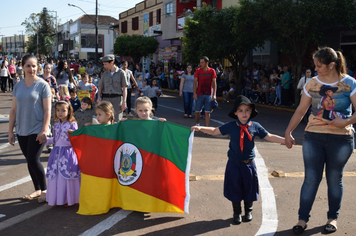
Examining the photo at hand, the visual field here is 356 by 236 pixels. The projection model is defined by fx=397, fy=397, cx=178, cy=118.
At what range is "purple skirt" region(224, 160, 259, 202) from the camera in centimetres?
448

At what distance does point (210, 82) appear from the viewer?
1070 centimetres

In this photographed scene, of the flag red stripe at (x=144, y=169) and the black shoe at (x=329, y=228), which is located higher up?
the flag red stripe at (x=144, y=169)

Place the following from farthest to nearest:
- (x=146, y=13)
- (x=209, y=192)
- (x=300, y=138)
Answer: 1. (x=146, y=13)
2. (x=300, y=138)
3. (x=209, y=192)

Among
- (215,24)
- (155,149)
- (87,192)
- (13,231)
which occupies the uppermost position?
A: (215,24)

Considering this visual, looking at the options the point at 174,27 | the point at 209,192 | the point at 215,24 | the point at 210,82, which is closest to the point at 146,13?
the point at 174,27

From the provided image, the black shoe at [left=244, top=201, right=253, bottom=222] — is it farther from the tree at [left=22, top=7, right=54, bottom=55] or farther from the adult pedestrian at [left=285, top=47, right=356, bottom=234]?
the tree at [left=22, top=7, right=54, bottom=55]

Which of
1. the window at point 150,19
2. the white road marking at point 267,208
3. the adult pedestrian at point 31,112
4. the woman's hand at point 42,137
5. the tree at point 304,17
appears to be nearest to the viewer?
the white road marking at point 267,208

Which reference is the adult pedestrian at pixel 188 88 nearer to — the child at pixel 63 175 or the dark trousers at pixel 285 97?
the dark trousers at pixel 285 97

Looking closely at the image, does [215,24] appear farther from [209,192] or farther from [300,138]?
[209,192]

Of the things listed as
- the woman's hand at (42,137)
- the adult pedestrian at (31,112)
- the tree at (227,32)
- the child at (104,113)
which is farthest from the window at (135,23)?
the woman's hand at (42,137)

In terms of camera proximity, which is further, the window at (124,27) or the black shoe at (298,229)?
the window at (124,27)

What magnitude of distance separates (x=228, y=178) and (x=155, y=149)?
935 mm

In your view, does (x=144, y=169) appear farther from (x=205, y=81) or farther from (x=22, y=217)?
(x=205, y=81)

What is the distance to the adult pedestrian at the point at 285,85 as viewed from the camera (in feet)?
57.8
